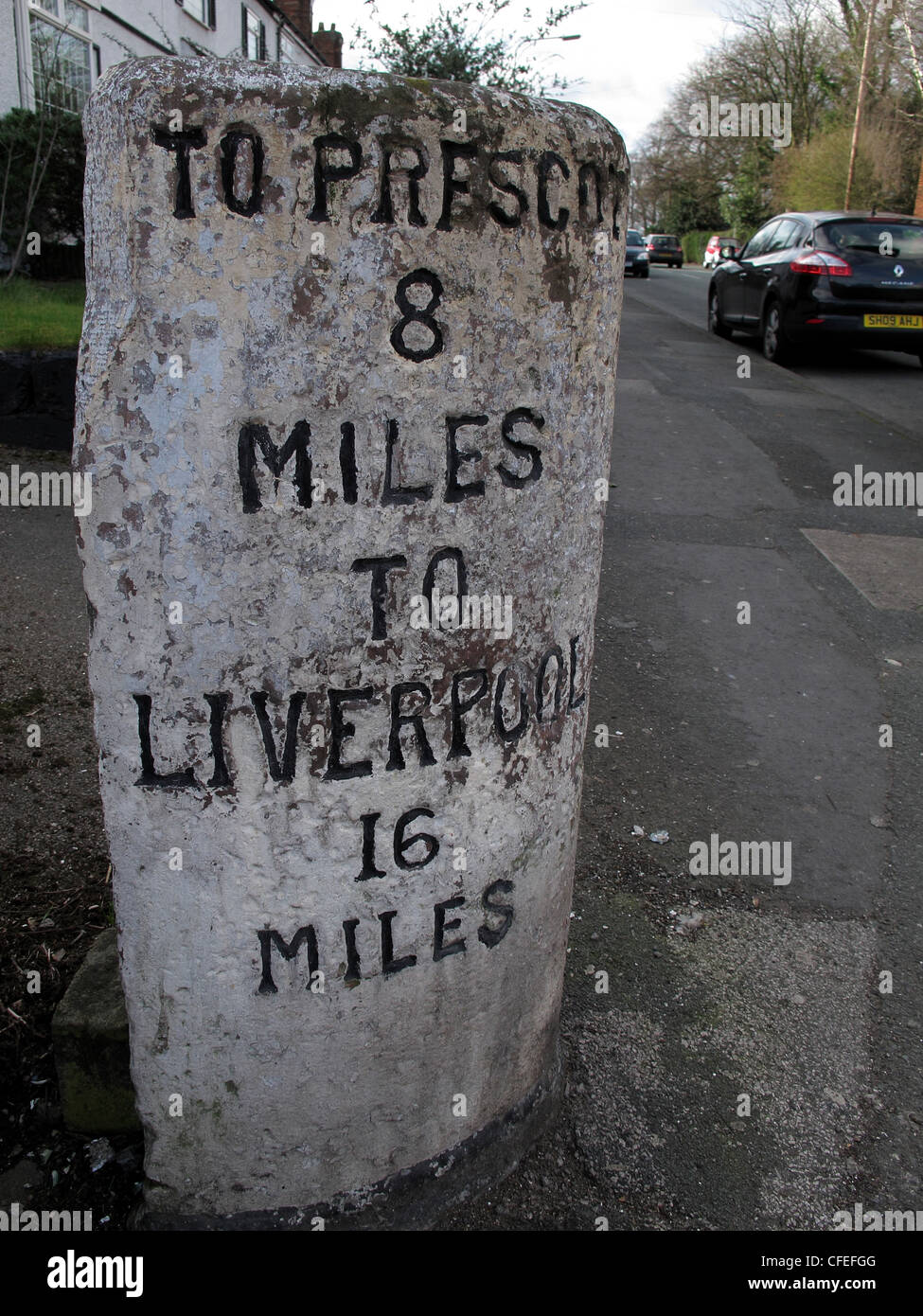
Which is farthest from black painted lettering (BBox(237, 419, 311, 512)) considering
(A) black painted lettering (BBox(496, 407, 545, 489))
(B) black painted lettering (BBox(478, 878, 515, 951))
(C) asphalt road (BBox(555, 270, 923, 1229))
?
(C) asphalt road (BBox(555, 270, 923, 1229))

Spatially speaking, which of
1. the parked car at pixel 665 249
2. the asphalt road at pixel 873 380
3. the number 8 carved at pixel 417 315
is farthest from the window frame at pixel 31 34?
the parked car at pixel 665 249

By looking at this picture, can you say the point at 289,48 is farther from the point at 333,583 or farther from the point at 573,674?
the point at 333,583

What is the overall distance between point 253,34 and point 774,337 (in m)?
19.3

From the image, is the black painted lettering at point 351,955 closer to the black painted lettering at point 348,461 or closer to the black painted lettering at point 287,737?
the black painted lettering at point 287,737

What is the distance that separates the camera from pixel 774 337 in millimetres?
12102

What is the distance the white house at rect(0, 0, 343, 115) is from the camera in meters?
13.0

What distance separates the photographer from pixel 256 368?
144 cm

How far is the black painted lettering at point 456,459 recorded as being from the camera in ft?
5.13

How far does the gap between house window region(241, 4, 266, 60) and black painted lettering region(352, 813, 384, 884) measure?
25780 mm

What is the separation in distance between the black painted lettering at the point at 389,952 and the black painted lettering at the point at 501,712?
0.37 meters

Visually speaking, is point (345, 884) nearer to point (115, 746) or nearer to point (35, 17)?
point (115, 746)

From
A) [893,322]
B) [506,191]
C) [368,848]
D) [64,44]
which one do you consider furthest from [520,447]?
[64,44]

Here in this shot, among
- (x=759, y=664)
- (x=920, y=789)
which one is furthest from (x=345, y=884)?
(x=759, y=664)

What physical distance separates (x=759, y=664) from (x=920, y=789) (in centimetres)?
114
